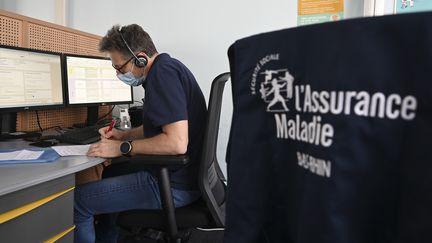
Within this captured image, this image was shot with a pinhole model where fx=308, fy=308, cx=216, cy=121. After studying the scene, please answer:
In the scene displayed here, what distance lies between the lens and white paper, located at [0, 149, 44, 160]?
1095 mm

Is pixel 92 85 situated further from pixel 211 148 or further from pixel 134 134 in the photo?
pixel 211 148

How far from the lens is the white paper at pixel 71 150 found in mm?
1217

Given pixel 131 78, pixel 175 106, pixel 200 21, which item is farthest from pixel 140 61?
pixel 200 21

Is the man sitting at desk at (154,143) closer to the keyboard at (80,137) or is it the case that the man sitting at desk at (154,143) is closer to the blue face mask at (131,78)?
the blue face mask at (131,78)

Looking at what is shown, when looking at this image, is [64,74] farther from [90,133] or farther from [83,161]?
[83,161]

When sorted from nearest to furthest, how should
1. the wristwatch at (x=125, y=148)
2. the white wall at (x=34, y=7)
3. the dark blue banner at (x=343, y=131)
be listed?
1. the dark blue banner at (x=343, y=131)
2. the wristwatch at (x=125, y=148)
3. the white wall at (x=34, y=7)

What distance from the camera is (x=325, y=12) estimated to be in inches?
71.4

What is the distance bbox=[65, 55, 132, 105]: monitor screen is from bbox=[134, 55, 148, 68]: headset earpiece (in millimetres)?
586

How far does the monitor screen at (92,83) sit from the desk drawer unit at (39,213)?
817 mm

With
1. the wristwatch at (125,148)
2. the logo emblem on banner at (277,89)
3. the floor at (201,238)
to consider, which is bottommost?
the floor at (201,238)

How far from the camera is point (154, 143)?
3.79 feet

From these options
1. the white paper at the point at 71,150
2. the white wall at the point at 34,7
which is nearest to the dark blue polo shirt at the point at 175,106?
the white paper at the point at 71,150

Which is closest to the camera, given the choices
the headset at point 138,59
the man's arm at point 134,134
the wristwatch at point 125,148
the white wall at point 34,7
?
the wristwatch at point 125,148

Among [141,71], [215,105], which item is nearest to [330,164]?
[215,105]
